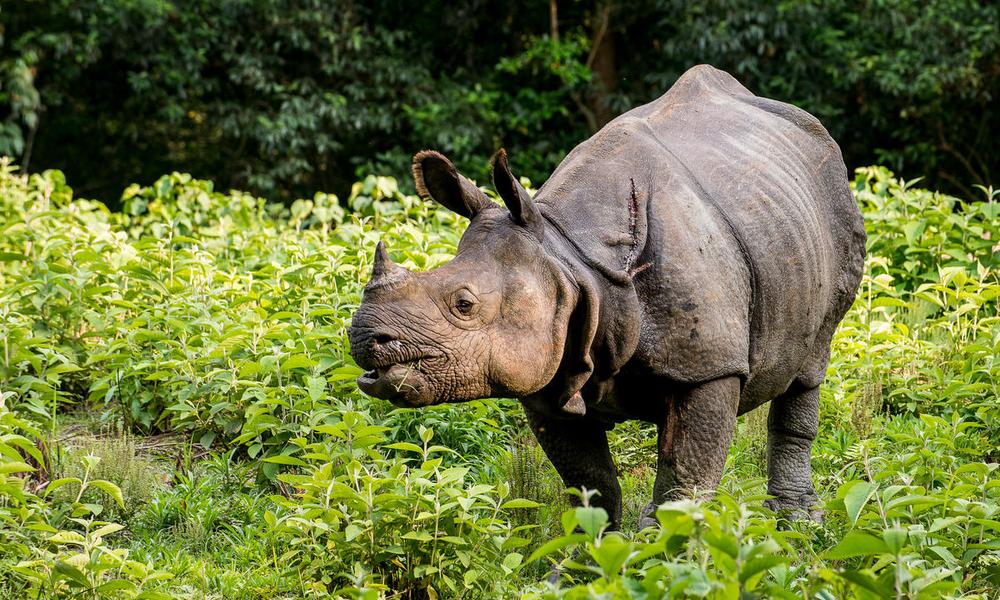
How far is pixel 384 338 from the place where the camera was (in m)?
3.57

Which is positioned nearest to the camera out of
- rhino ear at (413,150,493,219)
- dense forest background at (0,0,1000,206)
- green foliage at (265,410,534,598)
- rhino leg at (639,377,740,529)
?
rhino ear at (413,150,493,219)

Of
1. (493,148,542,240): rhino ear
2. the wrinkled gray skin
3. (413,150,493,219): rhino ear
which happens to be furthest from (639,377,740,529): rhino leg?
(413,150,493,219): rhino ear


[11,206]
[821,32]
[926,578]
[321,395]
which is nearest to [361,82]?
[821,32]

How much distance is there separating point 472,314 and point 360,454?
0.98 meters

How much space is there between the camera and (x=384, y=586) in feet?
12.7

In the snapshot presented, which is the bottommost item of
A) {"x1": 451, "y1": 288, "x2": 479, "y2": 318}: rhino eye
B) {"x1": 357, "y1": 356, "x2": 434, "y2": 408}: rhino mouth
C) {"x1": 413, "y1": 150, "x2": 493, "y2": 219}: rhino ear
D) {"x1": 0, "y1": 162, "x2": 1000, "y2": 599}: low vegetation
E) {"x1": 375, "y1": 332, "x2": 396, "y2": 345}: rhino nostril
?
{"x1": 0, "y1": 162, "x2": 1000, "y2": 599}: low vegetation

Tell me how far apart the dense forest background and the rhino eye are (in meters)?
11.1

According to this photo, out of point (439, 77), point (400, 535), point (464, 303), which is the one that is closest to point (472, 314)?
point (464, 303)

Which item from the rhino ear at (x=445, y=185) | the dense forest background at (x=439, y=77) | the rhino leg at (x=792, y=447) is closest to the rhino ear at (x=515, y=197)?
the rhino ear at (x=445, y=185)

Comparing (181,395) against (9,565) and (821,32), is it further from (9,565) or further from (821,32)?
(821,32)

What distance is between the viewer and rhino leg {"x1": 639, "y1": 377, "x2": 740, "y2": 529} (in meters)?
4.15

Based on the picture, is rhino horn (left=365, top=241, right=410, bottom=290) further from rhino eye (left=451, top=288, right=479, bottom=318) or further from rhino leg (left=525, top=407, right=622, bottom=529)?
rhino leg (left=525, top=407, right=622, bottom=529)

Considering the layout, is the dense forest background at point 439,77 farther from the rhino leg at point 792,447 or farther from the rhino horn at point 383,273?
the rhino horn at point 383,273

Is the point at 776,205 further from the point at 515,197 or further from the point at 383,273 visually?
the point at 383,273
